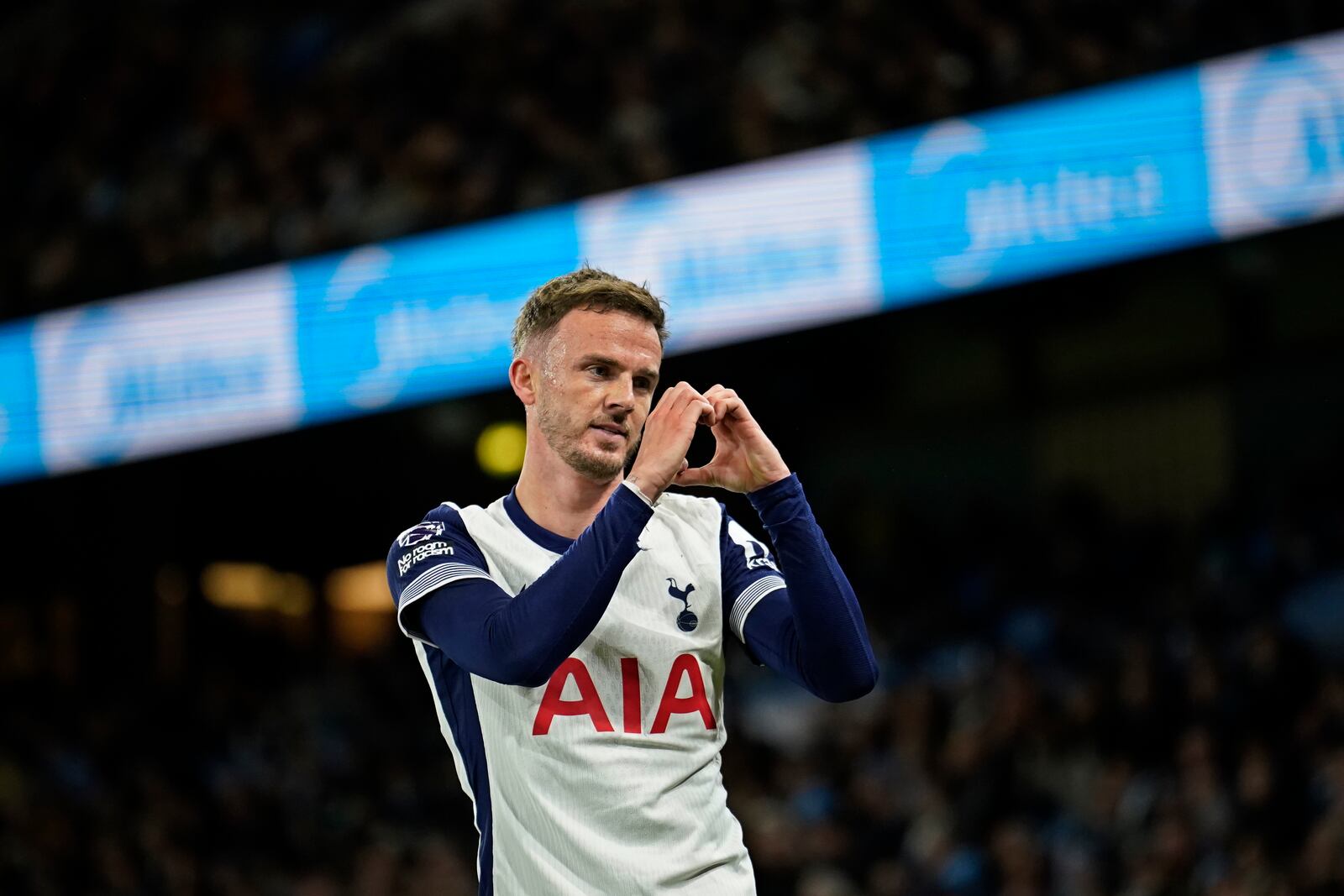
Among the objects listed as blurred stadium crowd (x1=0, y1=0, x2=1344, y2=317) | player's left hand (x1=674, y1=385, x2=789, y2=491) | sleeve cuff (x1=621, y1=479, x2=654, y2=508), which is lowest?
sleeve cuff (x1=621, y1=479, x2=654, y2=508)

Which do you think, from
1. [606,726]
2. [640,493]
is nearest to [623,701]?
[606,726]

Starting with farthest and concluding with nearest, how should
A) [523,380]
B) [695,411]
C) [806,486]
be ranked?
[806,486], [523,380], [695,411]

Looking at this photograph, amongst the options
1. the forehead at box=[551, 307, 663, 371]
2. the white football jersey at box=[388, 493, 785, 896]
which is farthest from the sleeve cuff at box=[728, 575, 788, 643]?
the forehead at box=[551, 307, 663, 371]

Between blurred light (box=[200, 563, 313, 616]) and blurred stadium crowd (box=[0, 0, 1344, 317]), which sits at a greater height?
blurred stadium crowd (box=[0, 0, 1344, 317])

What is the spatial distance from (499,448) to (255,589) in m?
3.39

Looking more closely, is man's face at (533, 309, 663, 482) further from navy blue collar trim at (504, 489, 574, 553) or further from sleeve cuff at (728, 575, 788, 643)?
sleeve cuff at (728, 575, 788, 643)

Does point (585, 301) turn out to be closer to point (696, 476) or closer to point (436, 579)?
point (696, 476)

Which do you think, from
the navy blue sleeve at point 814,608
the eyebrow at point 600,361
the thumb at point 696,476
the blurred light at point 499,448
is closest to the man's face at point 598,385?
the eyebrow at point 600,361

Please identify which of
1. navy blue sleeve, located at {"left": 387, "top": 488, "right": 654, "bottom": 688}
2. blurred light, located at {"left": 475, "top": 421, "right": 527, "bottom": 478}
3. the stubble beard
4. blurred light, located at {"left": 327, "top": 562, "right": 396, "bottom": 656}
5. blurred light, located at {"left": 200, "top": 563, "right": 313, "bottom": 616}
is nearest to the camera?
navy blue sleeve, located at {"left": 387, "top": 488, "right": 654, "bottom": 688}

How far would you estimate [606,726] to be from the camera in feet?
8.38

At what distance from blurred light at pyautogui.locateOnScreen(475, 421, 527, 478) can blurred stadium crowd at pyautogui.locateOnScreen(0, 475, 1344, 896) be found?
1.27m

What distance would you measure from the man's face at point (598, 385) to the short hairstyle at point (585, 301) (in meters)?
0.01

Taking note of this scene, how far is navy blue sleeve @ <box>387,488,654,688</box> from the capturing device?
Answer: 90.9 inches

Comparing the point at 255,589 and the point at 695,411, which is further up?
the point at 695,411
